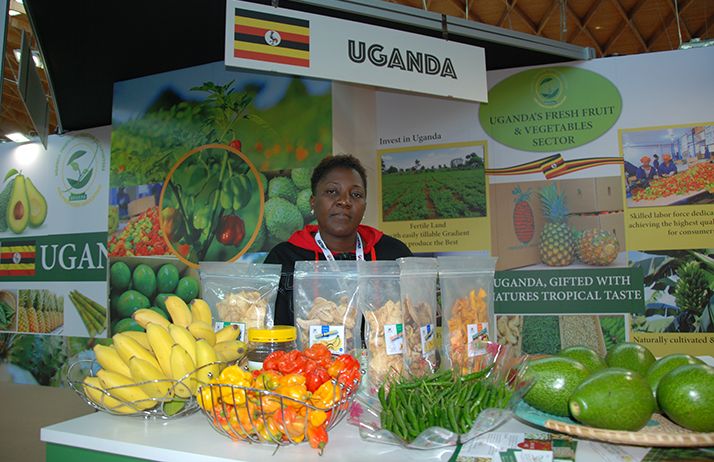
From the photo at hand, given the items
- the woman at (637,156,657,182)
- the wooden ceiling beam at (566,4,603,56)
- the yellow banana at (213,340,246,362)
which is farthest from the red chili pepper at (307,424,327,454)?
the wooden ceiling beam at (566,4,603,56)

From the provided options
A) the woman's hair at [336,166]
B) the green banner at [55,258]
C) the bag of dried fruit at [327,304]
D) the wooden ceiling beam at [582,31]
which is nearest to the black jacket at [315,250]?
the woman's hair at [336,166]

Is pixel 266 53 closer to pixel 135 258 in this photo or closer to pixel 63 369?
pixel 135 258

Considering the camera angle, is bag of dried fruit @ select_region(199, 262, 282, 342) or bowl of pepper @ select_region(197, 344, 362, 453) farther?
bag of dried fruit @ select_region(199, 262, 282, 342)

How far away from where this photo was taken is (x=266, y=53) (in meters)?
2.12

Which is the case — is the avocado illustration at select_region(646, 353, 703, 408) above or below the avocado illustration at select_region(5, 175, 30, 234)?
below

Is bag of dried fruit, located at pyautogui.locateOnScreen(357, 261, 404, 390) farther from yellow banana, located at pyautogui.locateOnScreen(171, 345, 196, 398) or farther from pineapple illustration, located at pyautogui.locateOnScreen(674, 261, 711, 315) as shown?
pineapple illustration, located at pyautogui.locateOnScreen(674, 261, 711, 315)

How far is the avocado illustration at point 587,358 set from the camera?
1159 millimetres

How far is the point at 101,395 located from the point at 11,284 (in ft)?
15.4

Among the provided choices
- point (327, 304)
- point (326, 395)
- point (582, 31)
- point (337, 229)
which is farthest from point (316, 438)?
point (582, 31)

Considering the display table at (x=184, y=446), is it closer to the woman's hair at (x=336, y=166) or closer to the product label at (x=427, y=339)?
the product label at (x=427, y=339)

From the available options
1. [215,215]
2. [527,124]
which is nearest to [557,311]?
[527,124]

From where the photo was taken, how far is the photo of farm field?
3574 millimetres

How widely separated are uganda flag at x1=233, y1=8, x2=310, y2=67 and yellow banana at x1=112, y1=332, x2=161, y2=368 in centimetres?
125

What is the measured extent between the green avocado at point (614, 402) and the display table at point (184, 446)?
6 cm
